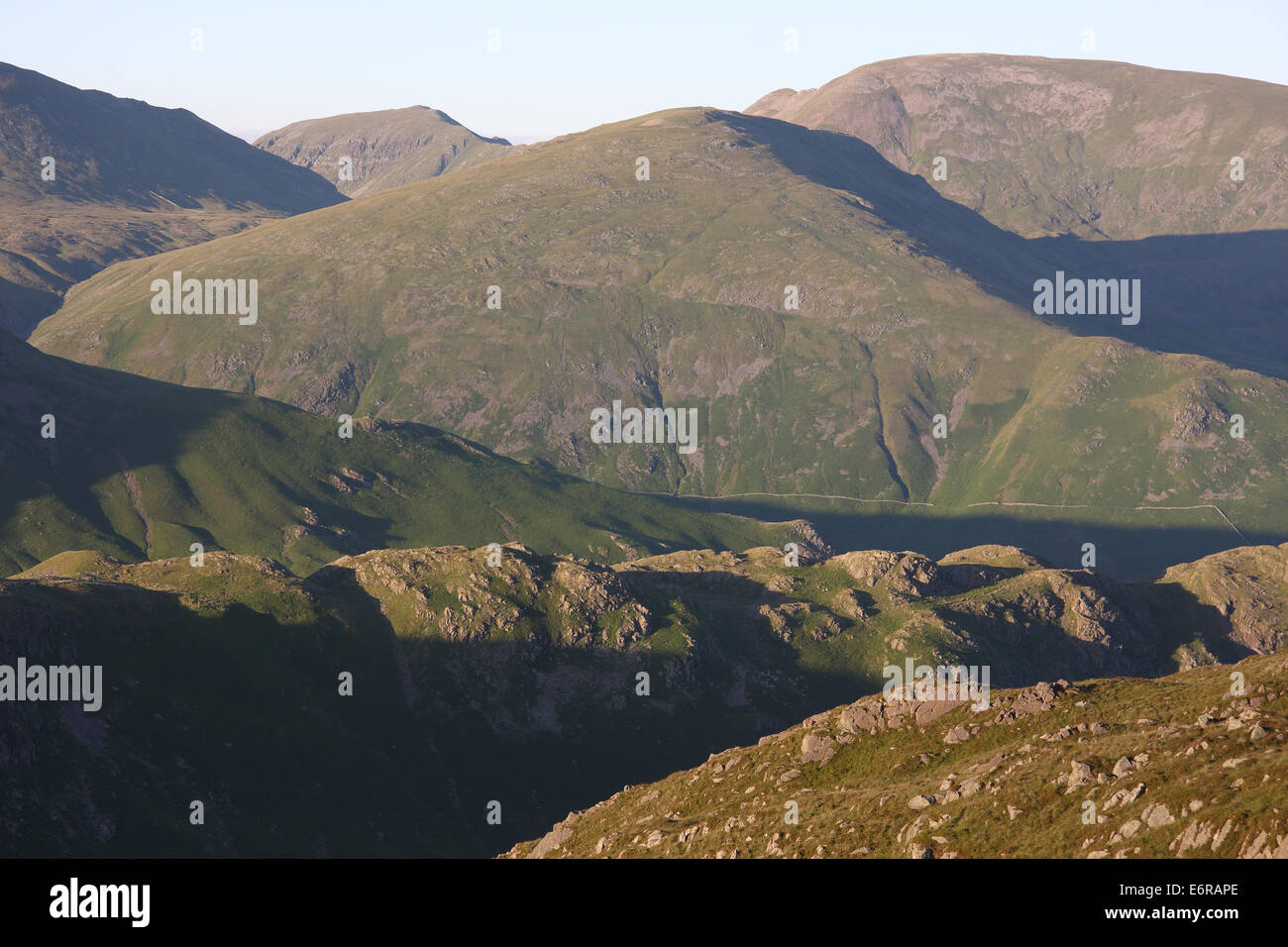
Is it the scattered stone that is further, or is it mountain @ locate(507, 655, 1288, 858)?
mountain @ locate(507, 655, 1288, 858)

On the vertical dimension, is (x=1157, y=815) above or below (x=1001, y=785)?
above

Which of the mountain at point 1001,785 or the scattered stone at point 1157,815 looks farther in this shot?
the mountain at point 1001,785

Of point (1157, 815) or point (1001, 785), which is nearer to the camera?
point (1157, 815)
